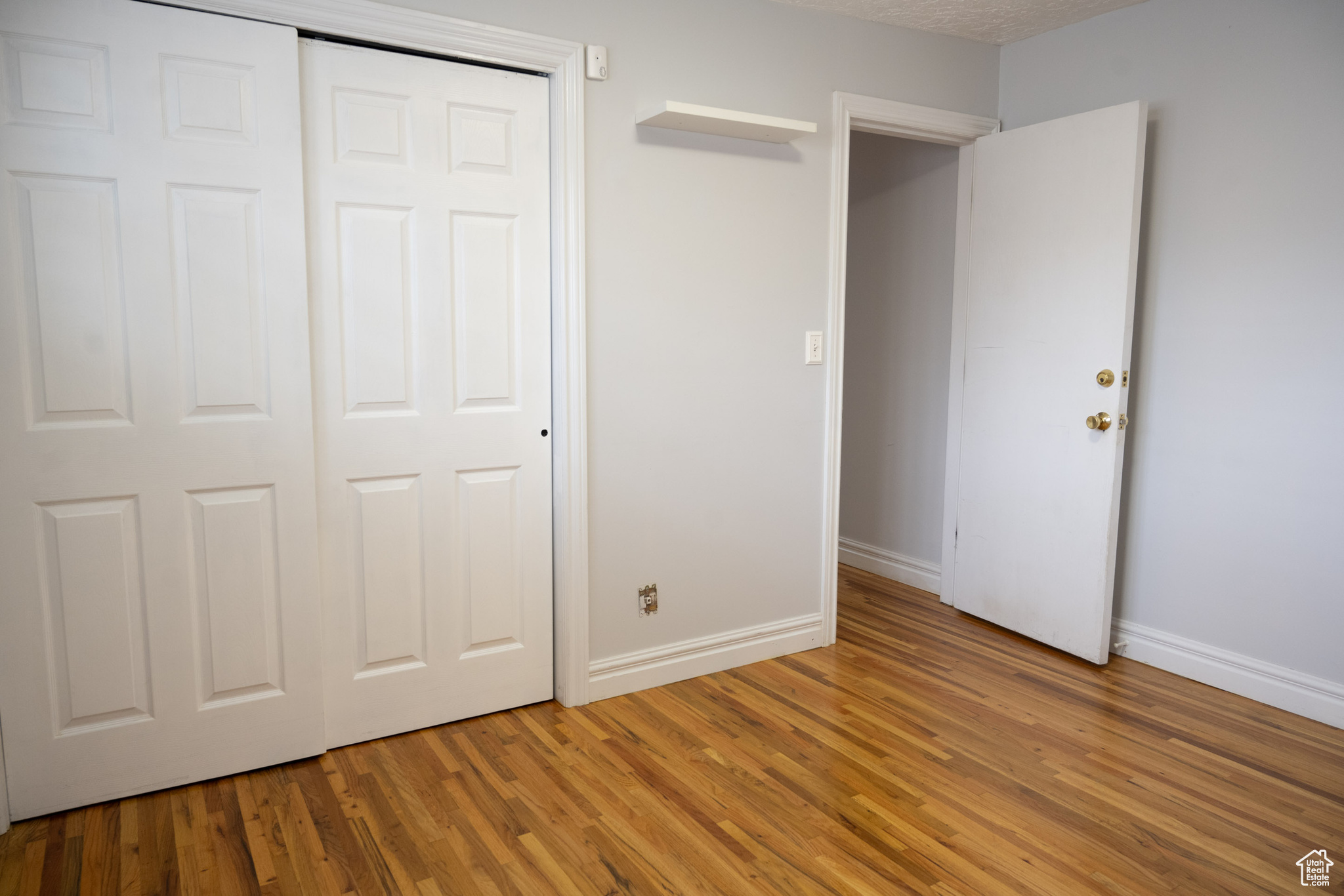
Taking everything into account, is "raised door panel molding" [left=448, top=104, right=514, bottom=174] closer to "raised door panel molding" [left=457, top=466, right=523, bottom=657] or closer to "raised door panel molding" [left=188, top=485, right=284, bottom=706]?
"raised door panel molding" [left=457, top=466, right=523, bottom=657]

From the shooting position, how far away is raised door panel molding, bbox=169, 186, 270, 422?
2.16 metres

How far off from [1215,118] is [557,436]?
254 centimetres

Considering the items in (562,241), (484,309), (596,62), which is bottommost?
(484,309)

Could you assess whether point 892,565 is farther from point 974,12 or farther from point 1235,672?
point 974,12

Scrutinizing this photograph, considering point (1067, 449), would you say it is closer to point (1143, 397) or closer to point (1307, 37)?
point (1143, 397)

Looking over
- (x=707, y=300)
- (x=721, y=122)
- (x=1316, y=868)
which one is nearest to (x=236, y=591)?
(x=707, y=300)

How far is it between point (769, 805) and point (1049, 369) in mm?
2052

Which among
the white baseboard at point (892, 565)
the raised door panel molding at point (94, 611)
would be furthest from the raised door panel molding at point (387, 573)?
the white baseboard at point (892, 565)

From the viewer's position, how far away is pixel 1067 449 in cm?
323

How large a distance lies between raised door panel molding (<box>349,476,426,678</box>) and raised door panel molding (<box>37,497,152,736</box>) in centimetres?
55

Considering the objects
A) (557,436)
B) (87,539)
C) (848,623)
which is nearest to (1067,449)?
(848,623)

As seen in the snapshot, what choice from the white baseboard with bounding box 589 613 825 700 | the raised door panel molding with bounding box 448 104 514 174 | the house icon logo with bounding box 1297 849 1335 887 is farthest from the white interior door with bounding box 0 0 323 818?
the house icon logo with bounding box 1297 849 1335 887

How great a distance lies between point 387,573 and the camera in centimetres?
252

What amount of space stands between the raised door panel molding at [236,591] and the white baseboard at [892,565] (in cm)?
290
